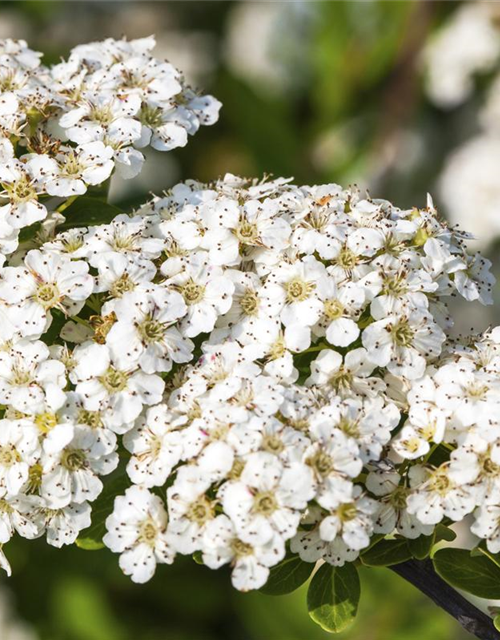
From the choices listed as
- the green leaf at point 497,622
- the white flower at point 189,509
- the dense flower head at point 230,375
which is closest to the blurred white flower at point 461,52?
the dense flower head at point 230,375

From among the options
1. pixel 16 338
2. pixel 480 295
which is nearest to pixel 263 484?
pixel 16 338

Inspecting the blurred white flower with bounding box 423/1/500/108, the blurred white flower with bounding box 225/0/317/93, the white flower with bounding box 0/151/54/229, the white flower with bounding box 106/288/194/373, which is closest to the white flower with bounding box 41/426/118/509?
the white flower with bounding box 106/288/194/373

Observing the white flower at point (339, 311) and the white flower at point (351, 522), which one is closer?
the white flower at point (351, 522)

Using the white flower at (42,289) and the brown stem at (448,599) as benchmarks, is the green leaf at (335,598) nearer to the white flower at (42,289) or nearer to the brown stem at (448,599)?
the brown stem at (448,599)

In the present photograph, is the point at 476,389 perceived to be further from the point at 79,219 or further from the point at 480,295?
the point at 79,219

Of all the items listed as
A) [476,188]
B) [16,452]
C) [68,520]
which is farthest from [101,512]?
[476,188]

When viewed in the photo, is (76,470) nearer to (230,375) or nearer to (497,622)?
(230,375)

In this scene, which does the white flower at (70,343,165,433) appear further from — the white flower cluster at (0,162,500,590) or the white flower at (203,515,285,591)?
the white flower at (203,515,285,591)

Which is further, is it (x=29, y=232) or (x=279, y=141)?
(x=279, y=141)
